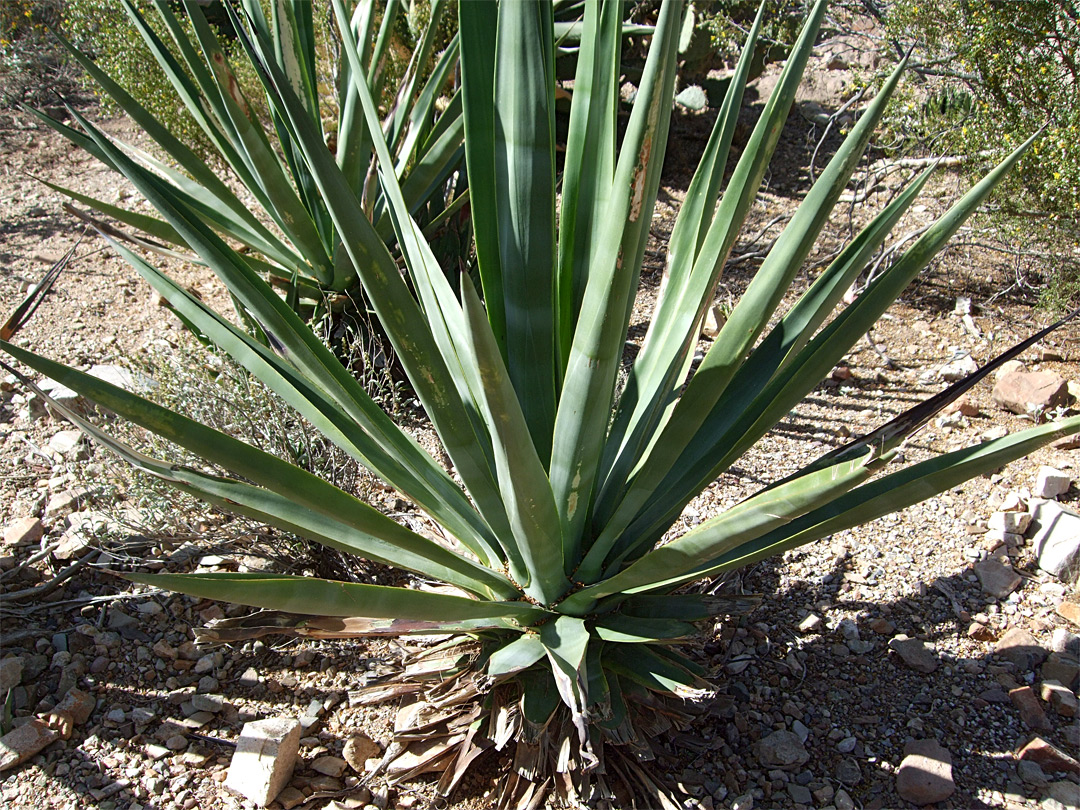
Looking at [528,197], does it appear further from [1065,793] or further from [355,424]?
[1065,793]

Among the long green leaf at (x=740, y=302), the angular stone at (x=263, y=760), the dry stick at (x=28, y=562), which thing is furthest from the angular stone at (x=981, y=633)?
the dry stick at (x=28, y=562)

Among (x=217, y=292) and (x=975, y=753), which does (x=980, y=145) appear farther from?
(x=217, y=292)

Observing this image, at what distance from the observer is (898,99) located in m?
4.13

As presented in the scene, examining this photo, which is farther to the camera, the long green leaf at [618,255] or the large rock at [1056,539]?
the large rock at [1056,539]

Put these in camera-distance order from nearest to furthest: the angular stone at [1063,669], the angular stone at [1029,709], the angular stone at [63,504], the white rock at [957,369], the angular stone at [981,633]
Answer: the angular stone at [1029,709] → the angular stone at [1063,669] → the angular stone at [981,633] → the angular stone at [63,504] → the white rock at [957,369]

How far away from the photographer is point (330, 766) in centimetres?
176

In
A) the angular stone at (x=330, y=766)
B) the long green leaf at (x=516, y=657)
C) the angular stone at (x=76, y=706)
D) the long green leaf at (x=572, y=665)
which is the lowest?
the angular stone at (x=330, y=766)

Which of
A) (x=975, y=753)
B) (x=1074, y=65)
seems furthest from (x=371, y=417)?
(x=1074, y=65)

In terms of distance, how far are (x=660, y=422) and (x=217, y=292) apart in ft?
9.74

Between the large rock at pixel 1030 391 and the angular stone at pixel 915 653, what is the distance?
139 cm

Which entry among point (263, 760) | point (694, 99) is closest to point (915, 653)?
point (263, 760)

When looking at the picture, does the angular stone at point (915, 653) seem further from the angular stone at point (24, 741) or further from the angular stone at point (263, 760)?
the angular stone at point (24, 741)

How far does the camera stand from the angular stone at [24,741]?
5.57ft

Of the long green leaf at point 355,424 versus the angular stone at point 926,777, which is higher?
the long green leaf at point 355,424
